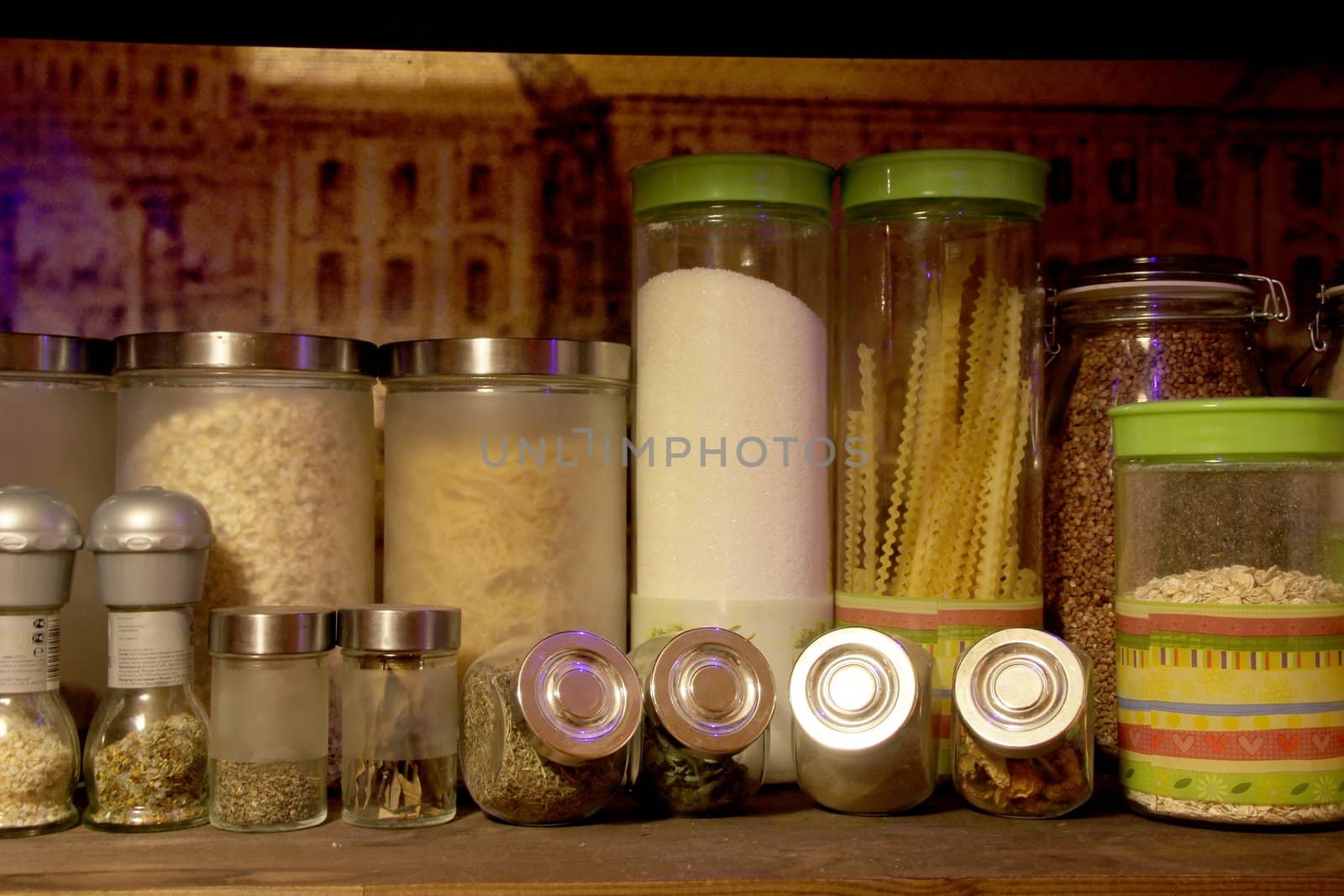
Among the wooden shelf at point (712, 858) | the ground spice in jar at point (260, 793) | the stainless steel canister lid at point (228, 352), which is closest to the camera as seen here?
the wooden shelf at point (712, 858)

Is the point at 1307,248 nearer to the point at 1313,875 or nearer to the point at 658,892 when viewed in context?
the point at 1313,875

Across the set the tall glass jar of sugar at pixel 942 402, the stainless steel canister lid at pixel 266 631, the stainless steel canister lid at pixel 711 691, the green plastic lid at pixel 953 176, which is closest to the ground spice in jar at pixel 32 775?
the stainless steel canister lid at pixel 266 631

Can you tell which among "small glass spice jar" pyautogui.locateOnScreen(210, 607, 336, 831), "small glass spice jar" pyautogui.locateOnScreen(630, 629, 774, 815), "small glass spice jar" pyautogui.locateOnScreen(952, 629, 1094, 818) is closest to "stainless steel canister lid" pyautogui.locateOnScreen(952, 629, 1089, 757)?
"small glass spice jar" pyautogui.locateOnScreen(952, 629, 1094, 818)

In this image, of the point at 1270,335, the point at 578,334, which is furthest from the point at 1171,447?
the point at 578,334

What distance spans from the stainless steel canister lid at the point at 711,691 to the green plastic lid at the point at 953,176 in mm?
341

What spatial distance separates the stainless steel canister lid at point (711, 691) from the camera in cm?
75

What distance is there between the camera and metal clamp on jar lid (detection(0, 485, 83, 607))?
731mm

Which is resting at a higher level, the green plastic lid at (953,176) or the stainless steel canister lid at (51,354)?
the green plastic lid at (953,176)

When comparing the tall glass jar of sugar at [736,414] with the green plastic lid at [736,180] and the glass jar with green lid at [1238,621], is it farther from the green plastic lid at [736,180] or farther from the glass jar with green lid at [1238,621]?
the glass jar with green lid at [1238,621]

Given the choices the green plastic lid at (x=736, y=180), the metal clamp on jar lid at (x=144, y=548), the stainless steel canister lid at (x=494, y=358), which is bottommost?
the metal clamp on jar lid at (x=144, y=548)

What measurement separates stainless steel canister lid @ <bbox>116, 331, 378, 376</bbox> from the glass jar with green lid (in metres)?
0.54

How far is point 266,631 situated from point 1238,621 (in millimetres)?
576

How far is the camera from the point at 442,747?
2.58ft

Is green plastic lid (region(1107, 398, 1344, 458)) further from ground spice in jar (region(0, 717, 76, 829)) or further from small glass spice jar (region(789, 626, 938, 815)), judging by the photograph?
ground spice in jar (region(0, 717, 76, 829))
